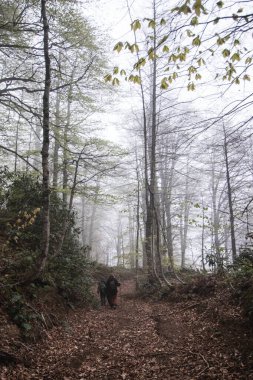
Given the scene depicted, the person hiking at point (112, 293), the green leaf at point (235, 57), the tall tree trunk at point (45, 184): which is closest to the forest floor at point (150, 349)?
the tall tree trunk at point (45, 184)

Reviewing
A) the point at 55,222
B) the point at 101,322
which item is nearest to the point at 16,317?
the point at 101,322

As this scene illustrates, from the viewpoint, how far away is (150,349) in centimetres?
572

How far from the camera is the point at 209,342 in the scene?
17.6 feet

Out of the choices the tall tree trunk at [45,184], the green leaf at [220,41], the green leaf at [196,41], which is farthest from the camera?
the tall tree trunk at [45,184]

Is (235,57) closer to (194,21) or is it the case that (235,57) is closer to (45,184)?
(194,21)

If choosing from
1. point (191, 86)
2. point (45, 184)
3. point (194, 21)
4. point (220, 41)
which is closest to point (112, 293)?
point (45, 184)

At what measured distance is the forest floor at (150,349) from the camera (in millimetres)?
4508

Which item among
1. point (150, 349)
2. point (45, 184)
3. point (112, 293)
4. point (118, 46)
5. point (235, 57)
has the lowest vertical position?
point (150, 349)

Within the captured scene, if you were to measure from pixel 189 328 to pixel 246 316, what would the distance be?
165 centimetres

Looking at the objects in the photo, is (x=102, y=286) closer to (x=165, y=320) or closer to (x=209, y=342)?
(x=165, y=320)

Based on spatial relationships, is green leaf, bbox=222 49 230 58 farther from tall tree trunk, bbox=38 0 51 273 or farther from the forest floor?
tall tree trunk, bbox=38 0 51 273

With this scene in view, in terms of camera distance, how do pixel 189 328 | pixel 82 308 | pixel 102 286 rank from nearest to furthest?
pixel 189 328
pixel 82 308
pixel 102 286

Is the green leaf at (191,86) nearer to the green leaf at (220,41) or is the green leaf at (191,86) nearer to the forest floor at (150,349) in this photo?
the green leaf at (220,41)

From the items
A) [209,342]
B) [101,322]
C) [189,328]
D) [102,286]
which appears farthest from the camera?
[102,286]
